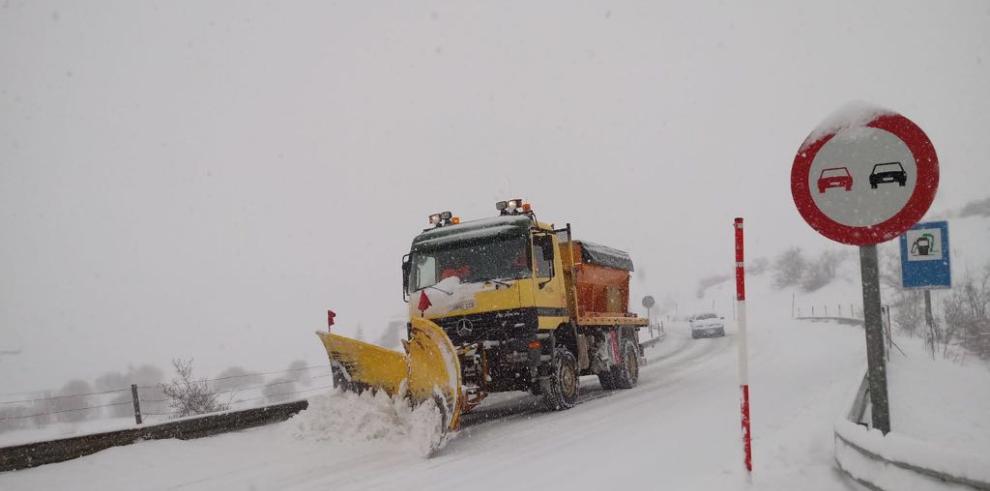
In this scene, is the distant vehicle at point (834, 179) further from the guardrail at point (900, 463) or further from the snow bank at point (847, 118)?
the guardrail at point (900, 463)

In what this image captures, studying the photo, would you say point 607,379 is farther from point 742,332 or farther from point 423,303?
point 742,332

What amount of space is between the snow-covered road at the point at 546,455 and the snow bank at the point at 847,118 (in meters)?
2.27

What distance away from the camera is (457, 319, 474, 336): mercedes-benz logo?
9.50m

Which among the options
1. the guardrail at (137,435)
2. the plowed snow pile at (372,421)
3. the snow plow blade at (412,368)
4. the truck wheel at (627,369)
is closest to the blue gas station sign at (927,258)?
the truck wheel at (627,369)

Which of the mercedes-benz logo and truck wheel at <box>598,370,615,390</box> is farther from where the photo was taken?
truck wheel at <box>598,370,615,390</box>

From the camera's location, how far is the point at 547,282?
33.2 ft

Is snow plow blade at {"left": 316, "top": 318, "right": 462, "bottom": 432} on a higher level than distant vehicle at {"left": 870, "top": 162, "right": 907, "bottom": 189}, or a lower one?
lower

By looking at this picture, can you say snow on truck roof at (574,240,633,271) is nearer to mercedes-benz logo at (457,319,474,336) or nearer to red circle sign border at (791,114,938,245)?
mercedes-benz logo at (457,319,474,336)

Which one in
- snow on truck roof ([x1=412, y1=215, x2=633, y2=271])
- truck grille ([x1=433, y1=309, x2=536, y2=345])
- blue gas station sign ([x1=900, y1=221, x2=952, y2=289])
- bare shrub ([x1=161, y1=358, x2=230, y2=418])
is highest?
snow on truck roof ([x1=412, y1=215, x2=633, y2=271])

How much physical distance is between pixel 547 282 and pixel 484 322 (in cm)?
127

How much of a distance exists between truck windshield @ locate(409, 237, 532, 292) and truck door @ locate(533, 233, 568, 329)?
28 cm

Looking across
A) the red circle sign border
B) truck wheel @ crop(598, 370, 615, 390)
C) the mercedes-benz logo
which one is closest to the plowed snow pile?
the mercedes-benz logo

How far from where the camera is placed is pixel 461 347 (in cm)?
873

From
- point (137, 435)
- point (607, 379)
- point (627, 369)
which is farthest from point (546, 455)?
point (627, 369)
